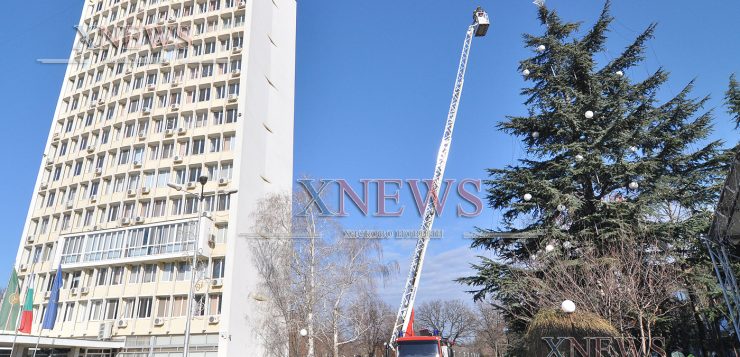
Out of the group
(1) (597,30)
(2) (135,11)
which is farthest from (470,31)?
(2) (135,11)

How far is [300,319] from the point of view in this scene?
77.2 feet

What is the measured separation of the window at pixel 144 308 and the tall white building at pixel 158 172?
0.07m

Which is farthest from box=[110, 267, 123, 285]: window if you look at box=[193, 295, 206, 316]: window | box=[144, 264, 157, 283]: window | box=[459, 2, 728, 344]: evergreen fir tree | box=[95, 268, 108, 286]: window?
box=[459, 2, 728, 344]: evergreen fir tree

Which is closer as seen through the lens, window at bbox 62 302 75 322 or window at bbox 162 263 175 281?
window at bbox 162 263 175 281

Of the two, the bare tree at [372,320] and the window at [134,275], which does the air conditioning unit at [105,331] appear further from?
the bare tree at [372,320]

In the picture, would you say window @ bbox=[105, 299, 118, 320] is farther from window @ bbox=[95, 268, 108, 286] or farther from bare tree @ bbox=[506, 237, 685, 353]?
bare tree @ bbox=[506, 237, 685, 353]

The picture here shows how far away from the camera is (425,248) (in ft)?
95.8

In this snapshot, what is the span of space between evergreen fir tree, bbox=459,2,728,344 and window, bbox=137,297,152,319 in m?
19.4

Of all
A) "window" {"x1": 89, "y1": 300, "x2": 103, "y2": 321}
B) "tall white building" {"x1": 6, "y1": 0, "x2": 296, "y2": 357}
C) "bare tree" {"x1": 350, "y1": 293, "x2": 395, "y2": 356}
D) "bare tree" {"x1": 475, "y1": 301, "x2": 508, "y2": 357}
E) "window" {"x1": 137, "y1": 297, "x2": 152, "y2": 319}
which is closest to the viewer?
"bare tree" {"x1": 350, "y1": 293, "x2": 395, "y2": 356}

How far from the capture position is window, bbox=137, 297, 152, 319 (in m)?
26.7

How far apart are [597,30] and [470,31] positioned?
16.9 meters

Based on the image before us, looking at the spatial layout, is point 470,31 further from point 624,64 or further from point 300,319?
point 300,319

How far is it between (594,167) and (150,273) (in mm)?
24920

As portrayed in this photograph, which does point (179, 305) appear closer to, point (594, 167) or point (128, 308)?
point (128, 308)
